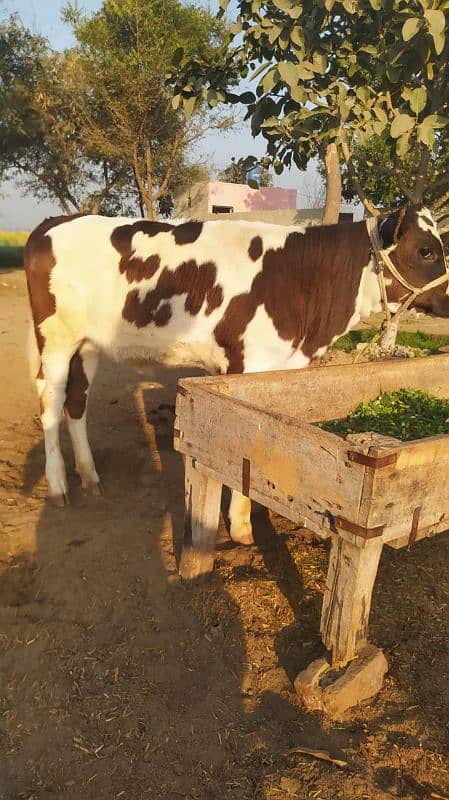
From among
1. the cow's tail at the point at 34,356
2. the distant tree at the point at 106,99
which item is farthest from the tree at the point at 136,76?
the cow's tail at the point at 34,356

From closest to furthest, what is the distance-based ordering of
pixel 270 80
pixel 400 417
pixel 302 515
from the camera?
pixel 302 515, pixel 400 417, pixel 270 80

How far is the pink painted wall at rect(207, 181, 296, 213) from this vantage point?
29.3 metres

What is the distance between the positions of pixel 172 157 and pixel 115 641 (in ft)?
57.4

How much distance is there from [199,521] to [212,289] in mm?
1600

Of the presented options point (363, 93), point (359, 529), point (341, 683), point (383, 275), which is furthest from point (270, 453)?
point (363, 93)

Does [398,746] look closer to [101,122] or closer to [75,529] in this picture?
[75,529]

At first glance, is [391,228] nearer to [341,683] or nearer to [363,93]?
[363,93]

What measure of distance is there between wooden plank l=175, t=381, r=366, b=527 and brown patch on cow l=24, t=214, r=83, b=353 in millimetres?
1863

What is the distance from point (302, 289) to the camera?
3.85 meters

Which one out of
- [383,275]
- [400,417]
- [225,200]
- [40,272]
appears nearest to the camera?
[400,417]

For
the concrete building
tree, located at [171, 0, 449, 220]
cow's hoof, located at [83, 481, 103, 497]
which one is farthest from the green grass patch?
the concrete building

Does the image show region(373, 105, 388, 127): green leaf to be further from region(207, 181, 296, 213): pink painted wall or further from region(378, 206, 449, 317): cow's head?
region(207, 181, 296, 213): pink painted wall

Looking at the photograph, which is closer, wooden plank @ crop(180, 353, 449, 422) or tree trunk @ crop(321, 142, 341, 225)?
wooden plank @ crop(180, 353, 449, 422)

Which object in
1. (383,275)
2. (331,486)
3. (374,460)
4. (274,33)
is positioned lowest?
(331,486)
